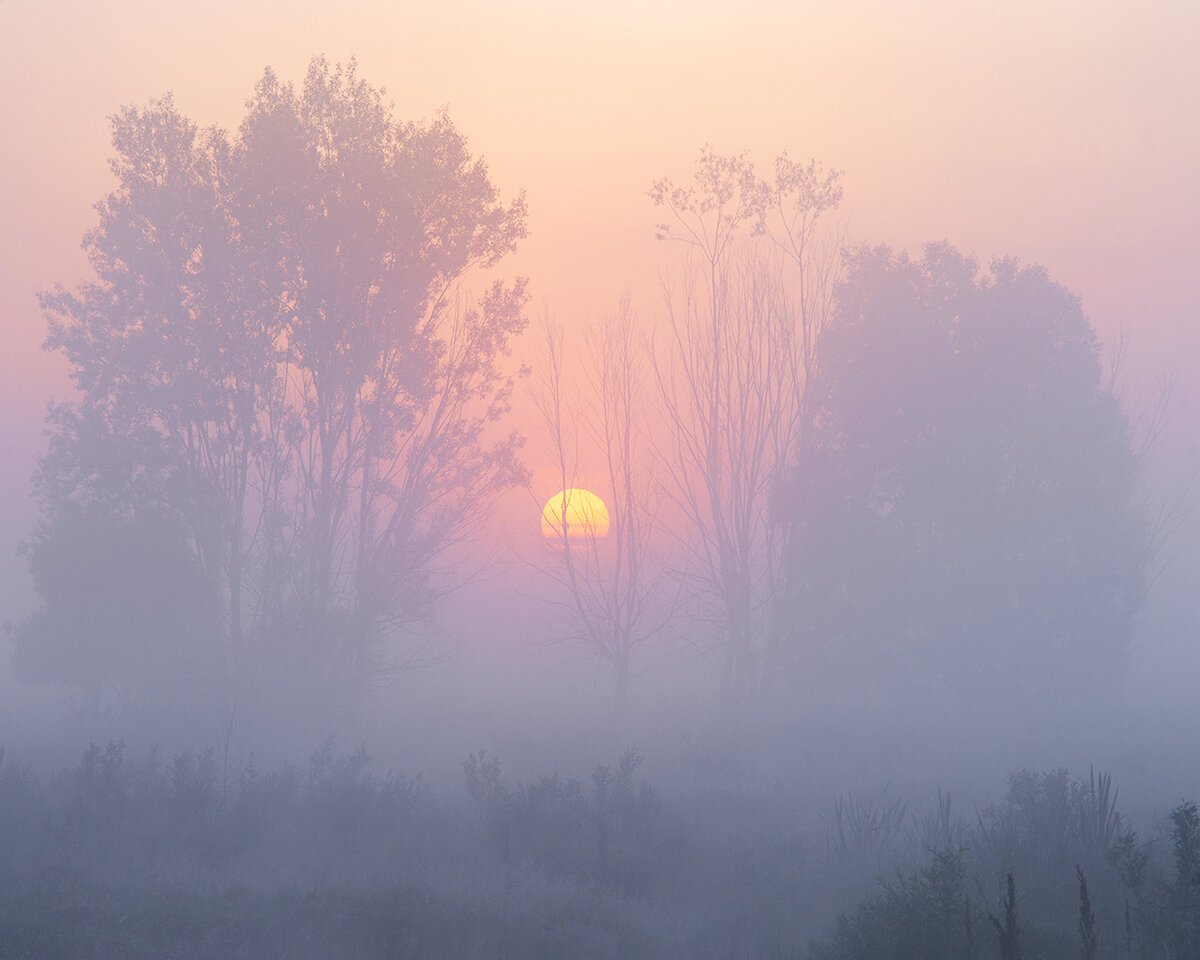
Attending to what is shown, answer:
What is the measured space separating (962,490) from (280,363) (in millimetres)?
15805

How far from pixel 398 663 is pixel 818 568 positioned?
9852mm

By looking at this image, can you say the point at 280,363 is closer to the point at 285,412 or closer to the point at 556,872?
the point at 285,412

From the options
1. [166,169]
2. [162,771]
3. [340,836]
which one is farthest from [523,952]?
[166,169]

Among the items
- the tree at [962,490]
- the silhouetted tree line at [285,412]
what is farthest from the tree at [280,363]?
the tree at [962,490]

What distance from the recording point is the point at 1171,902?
6379 mm

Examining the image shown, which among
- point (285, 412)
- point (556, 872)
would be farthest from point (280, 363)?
point (556, 872)

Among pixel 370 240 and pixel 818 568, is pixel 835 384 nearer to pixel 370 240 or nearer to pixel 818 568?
pixel 818 568

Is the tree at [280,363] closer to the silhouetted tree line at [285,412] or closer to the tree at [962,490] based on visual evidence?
the silhouetted tree line at [285,412]

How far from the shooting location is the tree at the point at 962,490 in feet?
68.3

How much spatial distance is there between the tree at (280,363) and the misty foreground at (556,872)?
17.2 ft

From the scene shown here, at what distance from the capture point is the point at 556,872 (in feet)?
30.2

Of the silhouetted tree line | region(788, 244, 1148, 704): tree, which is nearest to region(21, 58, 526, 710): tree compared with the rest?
the silhouetted tree line

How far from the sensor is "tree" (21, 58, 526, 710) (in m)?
17.0

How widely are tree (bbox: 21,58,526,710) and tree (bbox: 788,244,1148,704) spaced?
8.65m
